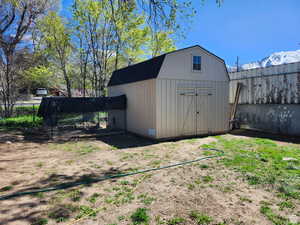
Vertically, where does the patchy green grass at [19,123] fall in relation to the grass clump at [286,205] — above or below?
above

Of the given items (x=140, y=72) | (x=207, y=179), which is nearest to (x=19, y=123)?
(x=140, y=72)

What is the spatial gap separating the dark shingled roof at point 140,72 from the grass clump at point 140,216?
5154 mm

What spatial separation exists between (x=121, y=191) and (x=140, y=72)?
583 cm

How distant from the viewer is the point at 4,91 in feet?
34.7

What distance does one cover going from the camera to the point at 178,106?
737cm

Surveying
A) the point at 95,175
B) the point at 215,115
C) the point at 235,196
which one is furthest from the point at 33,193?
the point at 215,115

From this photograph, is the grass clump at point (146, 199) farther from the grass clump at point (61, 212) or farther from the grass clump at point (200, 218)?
the grass clump at point (61, 212)

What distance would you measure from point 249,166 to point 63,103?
269 inches

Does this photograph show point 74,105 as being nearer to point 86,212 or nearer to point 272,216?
point 86,212

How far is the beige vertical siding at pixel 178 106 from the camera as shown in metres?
7.01

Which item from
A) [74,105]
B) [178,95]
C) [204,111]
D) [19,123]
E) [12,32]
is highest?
[12,32]

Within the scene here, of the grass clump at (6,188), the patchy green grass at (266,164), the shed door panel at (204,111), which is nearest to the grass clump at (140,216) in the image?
the patchy green grass at (266,164)

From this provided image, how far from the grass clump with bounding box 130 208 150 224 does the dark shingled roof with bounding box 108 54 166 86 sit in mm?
5154

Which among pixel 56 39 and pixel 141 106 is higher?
pixel 56 39
